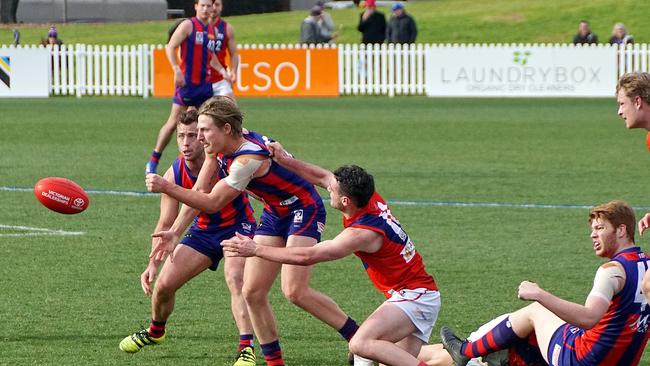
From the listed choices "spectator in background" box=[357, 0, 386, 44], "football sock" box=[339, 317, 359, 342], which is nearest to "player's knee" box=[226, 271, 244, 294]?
"football sock" box=[339, 317, 359, 342]

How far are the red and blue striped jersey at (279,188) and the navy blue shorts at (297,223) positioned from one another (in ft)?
0.10

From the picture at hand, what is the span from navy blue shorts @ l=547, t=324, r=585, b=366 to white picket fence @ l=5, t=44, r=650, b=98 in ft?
89.8

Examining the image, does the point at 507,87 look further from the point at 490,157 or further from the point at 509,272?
the point at 509,272

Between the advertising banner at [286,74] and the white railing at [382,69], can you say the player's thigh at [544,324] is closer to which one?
the advertising banner at [286,74]

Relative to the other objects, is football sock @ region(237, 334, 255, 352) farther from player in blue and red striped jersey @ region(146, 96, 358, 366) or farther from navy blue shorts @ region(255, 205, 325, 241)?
navy blue shorts @ region(255, 205, 325, 241)

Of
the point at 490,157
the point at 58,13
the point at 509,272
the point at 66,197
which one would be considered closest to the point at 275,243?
the point at 66,197

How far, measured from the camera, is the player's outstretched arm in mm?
8125

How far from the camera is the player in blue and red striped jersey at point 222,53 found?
710 inches

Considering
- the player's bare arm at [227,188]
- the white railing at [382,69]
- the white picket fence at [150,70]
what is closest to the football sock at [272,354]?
the player's bare arm at [227,188]

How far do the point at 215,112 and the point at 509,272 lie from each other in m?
4.12

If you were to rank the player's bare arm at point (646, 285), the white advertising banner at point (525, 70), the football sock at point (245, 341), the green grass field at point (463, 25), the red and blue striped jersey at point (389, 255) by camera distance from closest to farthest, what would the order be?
the player's bare arm at point (646, 285) < the red and blue striped jersey at point (389, 255) < the football sock at point (245, 341) < the white advertising banner at point (525, 70) < the green grass field at point (463, 25)

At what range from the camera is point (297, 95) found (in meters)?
34.3

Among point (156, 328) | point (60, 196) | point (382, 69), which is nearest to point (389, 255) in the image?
point (156, 328)

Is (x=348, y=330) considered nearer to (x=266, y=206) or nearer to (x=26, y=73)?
(x=266, y=206)
